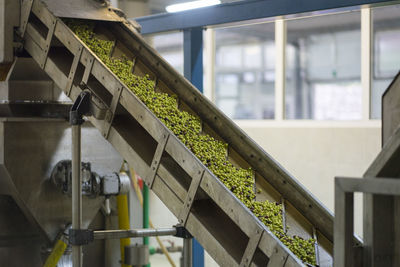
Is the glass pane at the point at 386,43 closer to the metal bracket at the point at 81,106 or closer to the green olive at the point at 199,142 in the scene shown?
the green olive at the point at 199,142

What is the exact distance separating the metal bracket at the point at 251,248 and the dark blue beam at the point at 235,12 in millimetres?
2057

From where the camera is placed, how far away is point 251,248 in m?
3.21

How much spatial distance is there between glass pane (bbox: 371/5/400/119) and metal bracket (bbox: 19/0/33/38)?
13.9 ft

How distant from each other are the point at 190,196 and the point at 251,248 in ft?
1.84

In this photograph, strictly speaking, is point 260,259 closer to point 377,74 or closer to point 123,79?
point 123,79

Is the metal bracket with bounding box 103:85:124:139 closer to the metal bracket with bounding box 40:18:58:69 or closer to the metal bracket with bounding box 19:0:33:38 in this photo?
the metal bracket with bounding box 40:18:58:69

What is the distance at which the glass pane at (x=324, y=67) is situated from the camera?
7.93 meters

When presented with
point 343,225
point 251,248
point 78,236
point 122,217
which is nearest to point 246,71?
point 122,217

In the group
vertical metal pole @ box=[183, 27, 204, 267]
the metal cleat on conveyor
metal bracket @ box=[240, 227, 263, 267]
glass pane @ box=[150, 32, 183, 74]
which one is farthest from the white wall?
metal bracket @ box=[240, 227, 263, 267]

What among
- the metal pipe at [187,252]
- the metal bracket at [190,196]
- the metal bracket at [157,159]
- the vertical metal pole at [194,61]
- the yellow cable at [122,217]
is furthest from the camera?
the yellow cable at [122,217]

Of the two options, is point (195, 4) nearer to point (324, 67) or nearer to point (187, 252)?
point (187, 252)

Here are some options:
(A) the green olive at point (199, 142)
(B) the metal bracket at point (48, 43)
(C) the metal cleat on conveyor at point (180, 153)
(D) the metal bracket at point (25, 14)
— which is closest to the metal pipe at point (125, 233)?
(C) the metal cleat on conveyor at point (180, 153)

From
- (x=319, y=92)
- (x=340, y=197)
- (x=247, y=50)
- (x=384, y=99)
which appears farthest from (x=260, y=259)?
(x=247, y=50)

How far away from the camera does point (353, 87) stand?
7.87 meters
